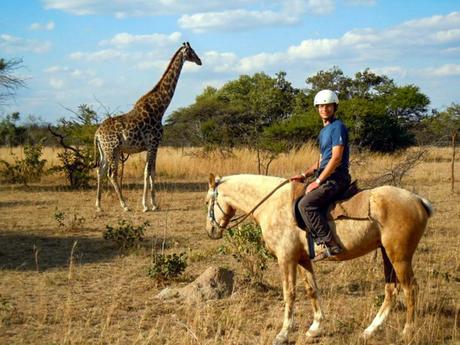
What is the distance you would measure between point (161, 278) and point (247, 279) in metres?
1.11

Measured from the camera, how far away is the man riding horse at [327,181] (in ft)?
16.9

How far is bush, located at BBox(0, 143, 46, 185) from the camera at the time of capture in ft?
59.3

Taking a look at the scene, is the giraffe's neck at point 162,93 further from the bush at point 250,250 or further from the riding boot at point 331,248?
the riding boot at point 331,248

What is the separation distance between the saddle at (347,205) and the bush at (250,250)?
186 centimetres

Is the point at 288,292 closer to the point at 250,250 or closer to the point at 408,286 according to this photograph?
the point at 408,286

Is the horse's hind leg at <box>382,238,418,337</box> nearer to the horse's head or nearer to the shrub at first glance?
the horse's head

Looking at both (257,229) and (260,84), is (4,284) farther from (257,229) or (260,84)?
(260,84)

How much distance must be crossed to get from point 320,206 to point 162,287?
280cm

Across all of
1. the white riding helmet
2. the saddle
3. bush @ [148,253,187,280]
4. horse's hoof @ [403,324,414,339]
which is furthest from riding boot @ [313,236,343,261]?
bush @ [148,253,187,280]

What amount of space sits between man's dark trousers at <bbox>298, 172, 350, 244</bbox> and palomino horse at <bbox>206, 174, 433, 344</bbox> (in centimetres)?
16

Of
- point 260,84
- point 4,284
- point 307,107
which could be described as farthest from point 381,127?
point 4,284

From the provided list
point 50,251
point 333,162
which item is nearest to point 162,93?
point 50,251

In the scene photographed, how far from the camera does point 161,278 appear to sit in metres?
7.17

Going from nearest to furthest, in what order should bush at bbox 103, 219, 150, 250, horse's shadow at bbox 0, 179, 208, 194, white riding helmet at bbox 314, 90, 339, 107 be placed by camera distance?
white riding helmet at bbox 314, 90, 339, 107
bush at bbox 103, 219, 150, 250
horse's shadow at bbox 0, 179, 208, 194
